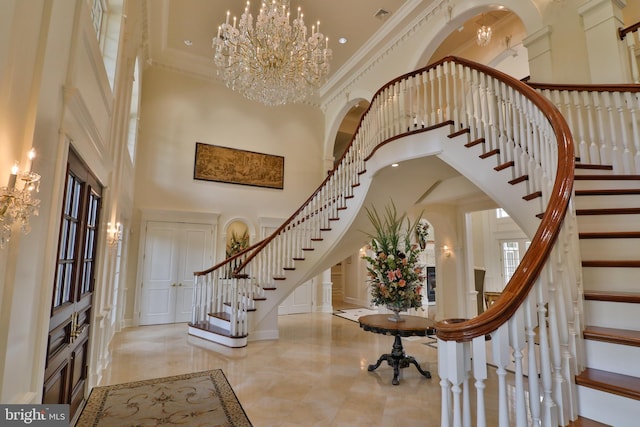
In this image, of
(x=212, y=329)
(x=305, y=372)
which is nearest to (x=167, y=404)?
(x=305, y=372)

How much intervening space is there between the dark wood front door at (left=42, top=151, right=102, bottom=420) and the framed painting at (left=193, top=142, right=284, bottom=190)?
474cm

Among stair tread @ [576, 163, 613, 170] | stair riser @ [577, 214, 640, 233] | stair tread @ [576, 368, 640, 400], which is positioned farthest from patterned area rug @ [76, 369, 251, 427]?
stair tread @ [576, 163, 613, 170]

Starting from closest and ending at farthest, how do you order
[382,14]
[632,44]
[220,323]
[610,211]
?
[610,211] < [632,44] < [220,323] < [382,14]

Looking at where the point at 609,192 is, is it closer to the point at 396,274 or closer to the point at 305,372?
the point at 396,274

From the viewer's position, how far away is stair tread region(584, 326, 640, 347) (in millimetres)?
1624

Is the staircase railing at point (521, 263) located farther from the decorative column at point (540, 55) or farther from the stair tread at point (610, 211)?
the decorative column at point (540, 55)

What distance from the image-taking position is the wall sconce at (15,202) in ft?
4.00

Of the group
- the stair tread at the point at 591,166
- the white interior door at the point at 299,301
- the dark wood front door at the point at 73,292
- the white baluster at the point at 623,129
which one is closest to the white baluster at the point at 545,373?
the stair tread at the point at 591,166

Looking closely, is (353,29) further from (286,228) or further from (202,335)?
(202,335)

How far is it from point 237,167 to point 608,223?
739 cm

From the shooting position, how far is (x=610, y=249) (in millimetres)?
2355

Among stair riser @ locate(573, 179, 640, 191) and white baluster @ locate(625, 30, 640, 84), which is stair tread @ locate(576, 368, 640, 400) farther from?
white baluster @ locate(625, 30, 640, 84)

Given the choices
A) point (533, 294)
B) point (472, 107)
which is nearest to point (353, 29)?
point (472, 107)

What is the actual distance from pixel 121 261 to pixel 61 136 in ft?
17.9
